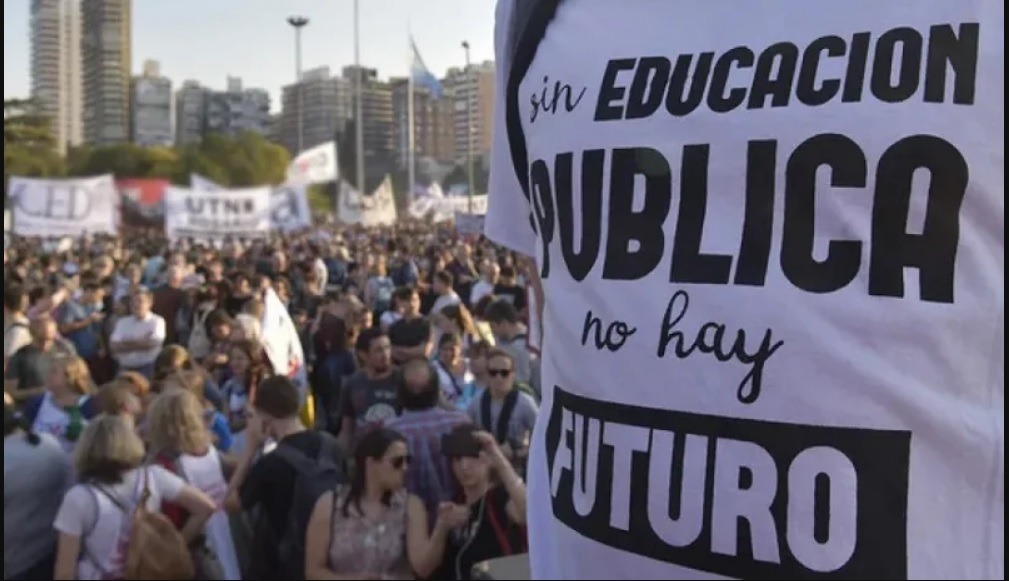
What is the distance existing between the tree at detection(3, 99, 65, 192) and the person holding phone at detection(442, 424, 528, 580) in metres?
30.7

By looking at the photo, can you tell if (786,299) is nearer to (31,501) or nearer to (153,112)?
Result: (31,501)

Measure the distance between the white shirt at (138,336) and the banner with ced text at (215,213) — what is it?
8648mm

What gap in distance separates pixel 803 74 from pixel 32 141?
37.7m

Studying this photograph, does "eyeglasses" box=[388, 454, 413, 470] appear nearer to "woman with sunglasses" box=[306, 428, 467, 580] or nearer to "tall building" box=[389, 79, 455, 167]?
"woman with sunglasses" box=[306, 428, 467, 580]

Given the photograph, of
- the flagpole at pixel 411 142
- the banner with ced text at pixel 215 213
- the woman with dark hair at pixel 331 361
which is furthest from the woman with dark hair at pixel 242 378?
the flagpole at pixel 411 142

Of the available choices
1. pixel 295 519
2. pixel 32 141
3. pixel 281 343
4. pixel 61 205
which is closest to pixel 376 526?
pixel 295 519

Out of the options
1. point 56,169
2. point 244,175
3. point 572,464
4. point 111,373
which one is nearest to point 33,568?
point 572,464

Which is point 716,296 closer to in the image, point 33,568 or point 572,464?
point 572,464

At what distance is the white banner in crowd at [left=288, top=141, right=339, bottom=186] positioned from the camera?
75.5 feet

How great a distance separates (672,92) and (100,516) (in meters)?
3.46

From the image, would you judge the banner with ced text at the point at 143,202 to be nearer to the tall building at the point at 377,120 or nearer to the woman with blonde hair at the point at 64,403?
the tall building at the point at 377,120

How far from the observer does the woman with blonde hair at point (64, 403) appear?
17.3ft

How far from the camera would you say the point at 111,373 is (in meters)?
8.29

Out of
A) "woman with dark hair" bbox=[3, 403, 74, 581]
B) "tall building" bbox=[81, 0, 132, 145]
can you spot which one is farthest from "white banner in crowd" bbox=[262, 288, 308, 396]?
"woman with dark hair" bbox=[3, 403, 74, 581]
